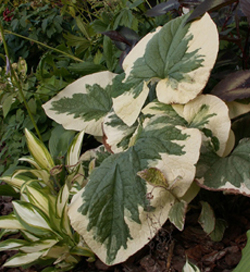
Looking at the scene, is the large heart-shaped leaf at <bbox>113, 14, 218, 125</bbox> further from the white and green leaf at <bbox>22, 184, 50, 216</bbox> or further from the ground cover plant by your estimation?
the white and green leaf at <bbox>22, 184, 50, 216</bbox>

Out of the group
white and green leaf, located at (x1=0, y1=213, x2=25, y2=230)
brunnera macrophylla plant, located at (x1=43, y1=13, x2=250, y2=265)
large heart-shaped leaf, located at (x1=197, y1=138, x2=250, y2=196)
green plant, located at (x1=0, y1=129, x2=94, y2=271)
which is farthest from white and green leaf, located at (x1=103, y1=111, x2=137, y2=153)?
white and green leaf, located at (x1=0, y1=213, x2=25, y2=230)

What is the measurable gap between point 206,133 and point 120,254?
1.24ft

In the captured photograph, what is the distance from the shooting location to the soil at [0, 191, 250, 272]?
34.2 inches

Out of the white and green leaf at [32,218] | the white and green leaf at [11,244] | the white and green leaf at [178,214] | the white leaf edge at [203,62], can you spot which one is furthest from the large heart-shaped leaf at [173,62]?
the white and green leaf at [11,244]

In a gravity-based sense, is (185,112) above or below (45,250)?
above

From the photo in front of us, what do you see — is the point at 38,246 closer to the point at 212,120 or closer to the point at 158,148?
the point at 158,148

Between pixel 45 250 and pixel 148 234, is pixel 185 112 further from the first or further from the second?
pixel 45 250

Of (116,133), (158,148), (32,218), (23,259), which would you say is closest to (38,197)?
(32,218)

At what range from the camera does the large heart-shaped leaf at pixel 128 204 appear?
763 mm

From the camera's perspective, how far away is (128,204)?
778 millimetres

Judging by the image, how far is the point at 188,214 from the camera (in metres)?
1.04

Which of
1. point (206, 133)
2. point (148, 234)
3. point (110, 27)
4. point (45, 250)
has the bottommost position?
point (45, 250)

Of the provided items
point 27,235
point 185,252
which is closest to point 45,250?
point 27,235

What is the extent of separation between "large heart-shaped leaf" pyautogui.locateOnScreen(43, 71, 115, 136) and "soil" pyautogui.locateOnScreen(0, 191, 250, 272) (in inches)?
17.3
